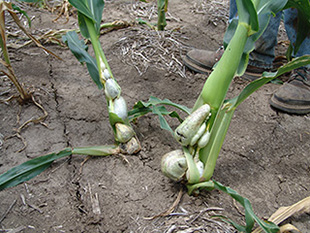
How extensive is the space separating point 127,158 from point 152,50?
989 mm

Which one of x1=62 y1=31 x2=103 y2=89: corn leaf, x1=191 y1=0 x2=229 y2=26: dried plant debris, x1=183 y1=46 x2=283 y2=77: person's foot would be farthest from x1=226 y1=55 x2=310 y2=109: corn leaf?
x1=191 y1=0 x2=229 y2=26: dried plant debris

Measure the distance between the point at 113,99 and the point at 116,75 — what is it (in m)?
0.61

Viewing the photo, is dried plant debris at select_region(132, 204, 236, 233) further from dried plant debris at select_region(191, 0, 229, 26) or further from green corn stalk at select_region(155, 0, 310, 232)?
dried plant debris at select_region(191, 0, 229, 26)

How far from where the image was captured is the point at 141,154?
4.38 ft

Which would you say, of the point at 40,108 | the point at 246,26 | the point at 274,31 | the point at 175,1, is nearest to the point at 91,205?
the point at 40,108

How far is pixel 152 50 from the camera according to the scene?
6.68 feet

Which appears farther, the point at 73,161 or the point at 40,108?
the point at 40,108

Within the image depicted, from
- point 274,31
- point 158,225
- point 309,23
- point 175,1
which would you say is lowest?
point 158,225

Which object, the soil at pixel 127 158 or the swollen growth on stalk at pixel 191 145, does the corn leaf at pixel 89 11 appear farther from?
the swollen growth on stalk at pixel 191 145

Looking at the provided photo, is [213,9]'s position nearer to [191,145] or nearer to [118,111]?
[118,111]

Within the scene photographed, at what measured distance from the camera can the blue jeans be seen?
67.6 inches

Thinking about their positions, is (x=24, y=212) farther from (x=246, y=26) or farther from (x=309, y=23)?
(x=309, y=23)

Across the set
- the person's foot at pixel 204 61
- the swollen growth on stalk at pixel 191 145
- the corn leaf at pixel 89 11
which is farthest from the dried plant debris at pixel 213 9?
the swollen growth on stalk at pixel 191 145

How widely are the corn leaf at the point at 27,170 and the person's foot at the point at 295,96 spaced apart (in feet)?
4.05
